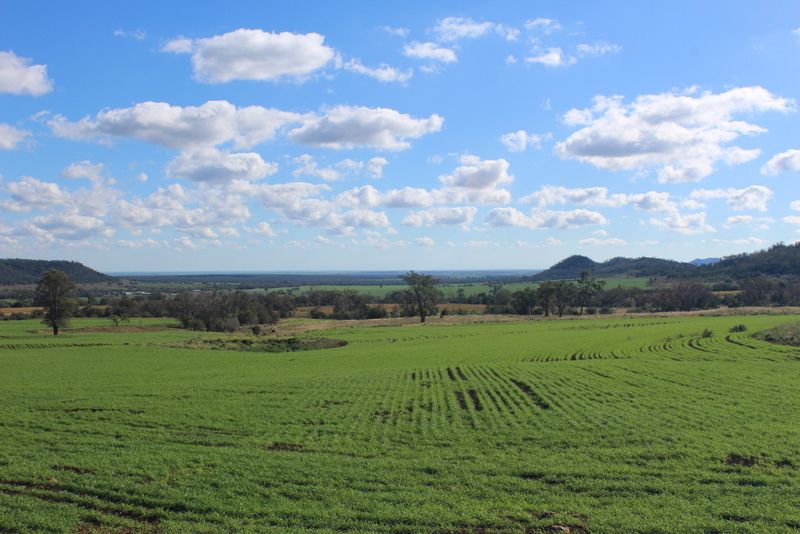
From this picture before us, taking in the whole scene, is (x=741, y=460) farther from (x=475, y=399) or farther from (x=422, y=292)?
(x=422, y=292)

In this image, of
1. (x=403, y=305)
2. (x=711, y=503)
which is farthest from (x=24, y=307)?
(x=711, y=503)

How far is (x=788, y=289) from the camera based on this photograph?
158m

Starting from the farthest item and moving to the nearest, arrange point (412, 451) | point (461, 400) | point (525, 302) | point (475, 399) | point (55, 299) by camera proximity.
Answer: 1. point (525, 302)
2. point (55, 299)
3. point (475, 399)
4. point (461, 400)
5. point (412, 451)

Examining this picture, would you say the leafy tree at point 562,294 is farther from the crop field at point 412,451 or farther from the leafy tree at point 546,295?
the crop field at point 412,451

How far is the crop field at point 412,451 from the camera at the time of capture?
13.6 metres

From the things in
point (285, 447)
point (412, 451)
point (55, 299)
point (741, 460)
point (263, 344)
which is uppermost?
point (55, 299)

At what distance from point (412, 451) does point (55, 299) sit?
91670mm

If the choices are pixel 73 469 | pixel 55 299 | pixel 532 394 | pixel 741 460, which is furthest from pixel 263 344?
pixel 741 460

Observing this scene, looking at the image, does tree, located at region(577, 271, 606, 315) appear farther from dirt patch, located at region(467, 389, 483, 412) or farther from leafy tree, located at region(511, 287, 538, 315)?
dirt patch, located at region(467, 389, 483, 412)

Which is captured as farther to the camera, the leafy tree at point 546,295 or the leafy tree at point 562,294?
the leafy tree at point 562,294

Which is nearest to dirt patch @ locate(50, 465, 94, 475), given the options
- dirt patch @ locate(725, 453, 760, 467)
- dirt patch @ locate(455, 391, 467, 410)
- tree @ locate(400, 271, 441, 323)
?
dirt patch @ locate(455, 391, 467, 410)

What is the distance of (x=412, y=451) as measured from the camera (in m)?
19.7

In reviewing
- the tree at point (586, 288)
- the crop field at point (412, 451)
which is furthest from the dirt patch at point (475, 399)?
the tree at point (586, 288)

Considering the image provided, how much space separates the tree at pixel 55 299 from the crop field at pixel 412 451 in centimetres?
5633
